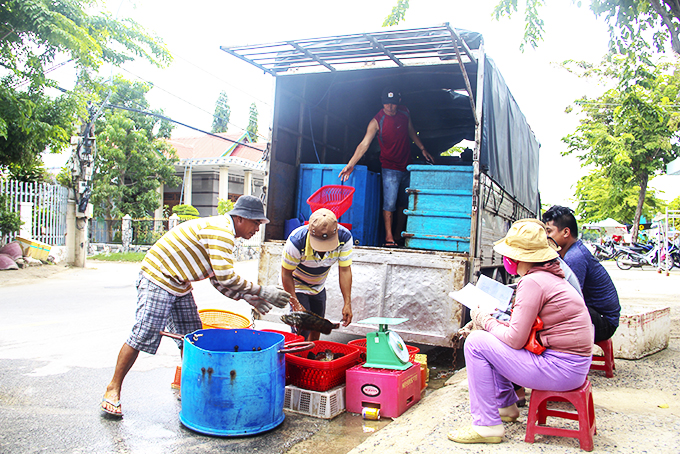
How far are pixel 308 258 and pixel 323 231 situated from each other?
0.38m

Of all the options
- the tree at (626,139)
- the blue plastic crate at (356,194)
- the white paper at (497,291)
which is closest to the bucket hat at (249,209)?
→ the white paper at (497,291)

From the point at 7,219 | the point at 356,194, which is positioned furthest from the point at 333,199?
the point at 7,219

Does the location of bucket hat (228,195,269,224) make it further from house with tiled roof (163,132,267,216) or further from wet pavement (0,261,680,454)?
house with tiled roof (163,132,267,216)

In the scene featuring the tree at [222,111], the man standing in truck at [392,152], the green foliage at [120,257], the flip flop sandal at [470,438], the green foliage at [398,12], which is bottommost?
the green foliage at [120,257]

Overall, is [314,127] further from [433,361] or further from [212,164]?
[212,164]

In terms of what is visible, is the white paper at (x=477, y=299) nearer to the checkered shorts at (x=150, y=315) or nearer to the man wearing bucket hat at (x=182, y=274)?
the man wearing bucket hat at (x=182, y=274)

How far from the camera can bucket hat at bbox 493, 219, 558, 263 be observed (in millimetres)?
2648

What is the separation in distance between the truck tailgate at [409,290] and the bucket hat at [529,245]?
1929 millimetres

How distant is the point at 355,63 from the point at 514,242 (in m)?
3.77

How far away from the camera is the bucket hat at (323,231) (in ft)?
12.2

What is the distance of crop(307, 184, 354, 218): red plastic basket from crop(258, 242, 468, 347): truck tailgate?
2.51 feet

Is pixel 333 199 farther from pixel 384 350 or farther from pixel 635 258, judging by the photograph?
pixel 635 258

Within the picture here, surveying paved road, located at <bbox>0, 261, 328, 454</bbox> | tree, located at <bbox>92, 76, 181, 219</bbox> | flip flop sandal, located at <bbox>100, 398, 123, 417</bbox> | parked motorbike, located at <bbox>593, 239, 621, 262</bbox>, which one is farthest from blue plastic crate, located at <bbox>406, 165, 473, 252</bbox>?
parked motorbike, located at <bbox>593, 239, 621, 262</bbox>

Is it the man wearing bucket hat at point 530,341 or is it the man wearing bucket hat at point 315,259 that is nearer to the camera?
the man wearing bucket hat at point 530,341
